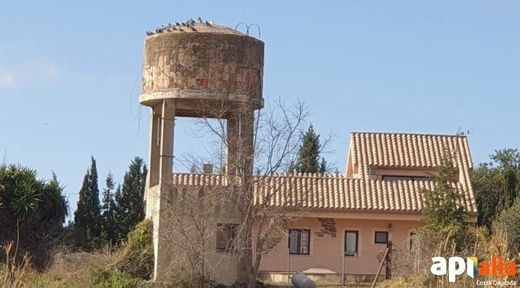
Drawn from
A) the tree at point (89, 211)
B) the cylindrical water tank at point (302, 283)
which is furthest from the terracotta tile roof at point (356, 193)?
the tree at point (89, 211)

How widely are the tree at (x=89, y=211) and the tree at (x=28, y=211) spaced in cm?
742

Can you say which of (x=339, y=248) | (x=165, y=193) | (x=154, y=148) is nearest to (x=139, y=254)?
(x=165, y=193)

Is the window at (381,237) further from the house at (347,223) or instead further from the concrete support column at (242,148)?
the concrete support column at (242,148)

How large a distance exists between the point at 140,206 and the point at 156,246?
55.4 feet

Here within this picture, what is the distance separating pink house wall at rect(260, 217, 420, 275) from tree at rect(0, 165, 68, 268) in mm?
8192

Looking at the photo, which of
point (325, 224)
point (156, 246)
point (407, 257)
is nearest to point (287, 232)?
point (325, 224)

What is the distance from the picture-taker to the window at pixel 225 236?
38.4 metres

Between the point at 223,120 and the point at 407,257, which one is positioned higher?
the point at 223,120

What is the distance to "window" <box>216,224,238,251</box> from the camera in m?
38.4

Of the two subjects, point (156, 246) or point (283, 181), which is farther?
point (283, 181)

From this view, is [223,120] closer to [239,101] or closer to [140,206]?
[239,101]

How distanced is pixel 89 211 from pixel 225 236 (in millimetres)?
16975

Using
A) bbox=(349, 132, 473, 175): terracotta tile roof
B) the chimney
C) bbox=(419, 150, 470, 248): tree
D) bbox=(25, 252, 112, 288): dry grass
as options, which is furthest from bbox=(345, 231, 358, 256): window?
bbox=(25, 252, 112, 288): dry grass

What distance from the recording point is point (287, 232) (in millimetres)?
44906
